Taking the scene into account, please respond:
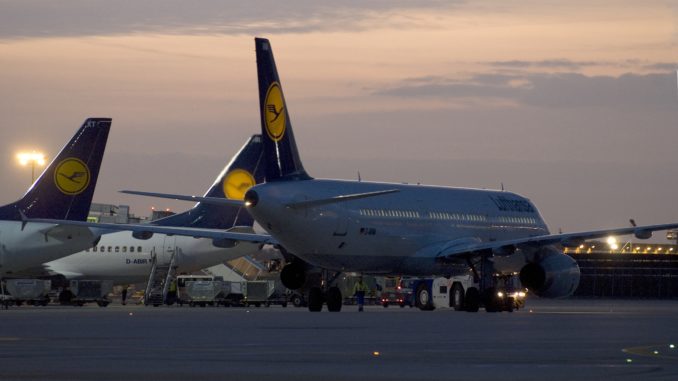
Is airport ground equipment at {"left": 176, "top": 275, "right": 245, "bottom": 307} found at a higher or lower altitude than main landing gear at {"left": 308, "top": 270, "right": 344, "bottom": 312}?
higher

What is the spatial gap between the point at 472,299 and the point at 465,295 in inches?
33.3

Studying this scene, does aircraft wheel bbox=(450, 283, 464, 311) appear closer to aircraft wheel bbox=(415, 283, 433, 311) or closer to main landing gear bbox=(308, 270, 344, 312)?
aircraft wheel bbox=(415, 283, 433, 311)

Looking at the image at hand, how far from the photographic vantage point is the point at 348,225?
53594 mm

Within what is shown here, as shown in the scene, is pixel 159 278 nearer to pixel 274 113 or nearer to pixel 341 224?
pixel 341 224

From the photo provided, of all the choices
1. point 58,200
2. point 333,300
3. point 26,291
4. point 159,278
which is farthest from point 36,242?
point 333,300

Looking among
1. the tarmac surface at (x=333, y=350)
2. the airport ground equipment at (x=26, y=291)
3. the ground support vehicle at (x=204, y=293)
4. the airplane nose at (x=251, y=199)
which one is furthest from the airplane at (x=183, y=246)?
the tarmac surface at (x=333, y=350)

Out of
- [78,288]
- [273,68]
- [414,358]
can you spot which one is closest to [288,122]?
[273,68]

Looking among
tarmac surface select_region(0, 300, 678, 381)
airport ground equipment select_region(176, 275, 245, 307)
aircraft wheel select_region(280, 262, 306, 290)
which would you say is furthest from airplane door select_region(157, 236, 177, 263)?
tarmac surface select_region(0, 300, 678, 381)

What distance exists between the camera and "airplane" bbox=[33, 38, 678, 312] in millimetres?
51250

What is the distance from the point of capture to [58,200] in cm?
6212

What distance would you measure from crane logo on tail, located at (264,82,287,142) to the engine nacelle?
42.3 feet

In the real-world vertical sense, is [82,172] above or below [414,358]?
above

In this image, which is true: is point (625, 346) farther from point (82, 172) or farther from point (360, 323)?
point (82, 172)

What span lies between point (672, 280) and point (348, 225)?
78.7m
